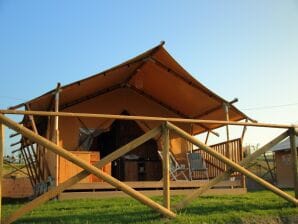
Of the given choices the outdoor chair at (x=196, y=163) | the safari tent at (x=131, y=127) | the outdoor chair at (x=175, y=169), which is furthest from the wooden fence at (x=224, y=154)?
the outdoor chair at (x=175, y=169)

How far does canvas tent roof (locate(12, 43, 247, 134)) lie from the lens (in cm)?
1055

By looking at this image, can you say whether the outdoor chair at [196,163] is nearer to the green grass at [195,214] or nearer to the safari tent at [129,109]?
the safari tent at [129,109]

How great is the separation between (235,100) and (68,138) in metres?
4.93

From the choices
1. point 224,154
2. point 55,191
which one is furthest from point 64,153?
point 224,154

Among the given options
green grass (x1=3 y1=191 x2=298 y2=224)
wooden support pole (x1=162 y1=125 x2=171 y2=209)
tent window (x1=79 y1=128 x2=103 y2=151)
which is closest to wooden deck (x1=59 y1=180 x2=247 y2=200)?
green grass (x1=3 y1=191 x2=298 y2=224)

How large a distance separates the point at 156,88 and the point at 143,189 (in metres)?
4.25

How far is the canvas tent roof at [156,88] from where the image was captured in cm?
1055

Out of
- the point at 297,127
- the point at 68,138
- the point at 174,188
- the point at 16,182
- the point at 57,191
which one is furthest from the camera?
the point at 16,182

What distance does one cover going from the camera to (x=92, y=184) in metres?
9.03

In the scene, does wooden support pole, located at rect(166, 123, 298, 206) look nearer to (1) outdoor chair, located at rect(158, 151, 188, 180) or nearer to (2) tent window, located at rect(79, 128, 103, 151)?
(1) outdoor chair, located at rect(158, 151, 188, 180)

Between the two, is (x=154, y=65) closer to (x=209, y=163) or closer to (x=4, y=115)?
(x=209, y=163)

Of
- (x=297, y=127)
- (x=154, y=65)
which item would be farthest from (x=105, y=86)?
(x=297, y=127)

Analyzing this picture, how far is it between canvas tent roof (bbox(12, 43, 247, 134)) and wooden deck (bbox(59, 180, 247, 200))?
2.36 metres

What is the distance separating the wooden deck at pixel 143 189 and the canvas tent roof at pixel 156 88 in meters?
2.36
